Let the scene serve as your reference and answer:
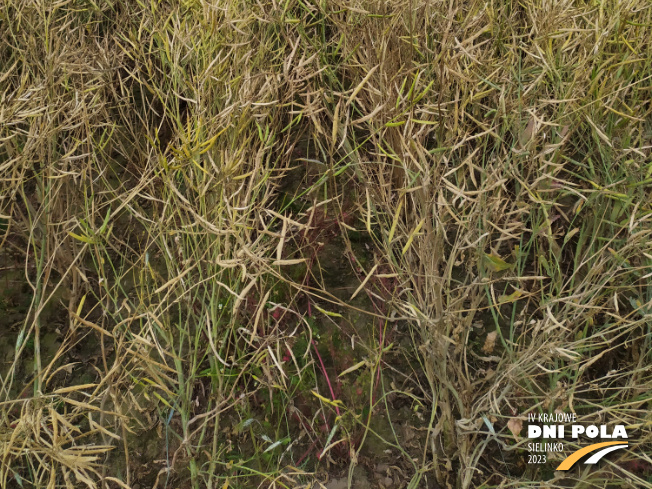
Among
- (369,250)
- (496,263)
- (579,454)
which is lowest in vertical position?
(579,454)

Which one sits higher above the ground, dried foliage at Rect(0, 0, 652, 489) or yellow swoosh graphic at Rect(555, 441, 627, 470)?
dried foliage at Rect(0, 0, 652, 489)

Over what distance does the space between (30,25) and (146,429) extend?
1.09 metres

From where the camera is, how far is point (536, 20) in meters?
1.23

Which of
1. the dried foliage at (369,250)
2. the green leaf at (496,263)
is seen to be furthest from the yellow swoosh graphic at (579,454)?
the green leaf at (496,263)

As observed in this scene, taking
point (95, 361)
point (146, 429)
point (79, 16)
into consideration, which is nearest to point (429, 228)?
point (146, 429)

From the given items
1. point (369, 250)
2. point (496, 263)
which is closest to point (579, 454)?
point (496, 263)

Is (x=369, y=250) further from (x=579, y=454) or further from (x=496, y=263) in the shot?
(x=579, y=454)

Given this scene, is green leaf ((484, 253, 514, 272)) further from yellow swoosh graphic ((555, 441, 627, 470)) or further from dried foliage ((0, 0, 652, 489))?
yellow swoosh graphic ((555, 441, 627, 470))

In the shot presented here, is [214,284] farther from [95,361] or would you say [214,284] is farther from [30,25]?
[30,25]

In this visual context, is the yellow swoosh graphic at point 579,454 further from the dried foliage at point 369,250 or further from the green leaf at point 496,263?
the green leaf at point 496,263

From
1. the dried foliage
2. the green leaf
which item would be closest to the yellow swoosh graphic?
the dried foliage

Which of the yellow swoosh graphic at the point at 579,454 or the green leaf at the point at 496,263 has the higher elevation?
the green leaf at the point at 496,263

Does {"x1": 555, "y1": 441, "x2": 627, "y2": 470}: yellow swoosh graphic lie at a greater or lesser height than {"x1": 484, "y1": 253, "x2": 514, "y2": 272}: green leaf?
lesser

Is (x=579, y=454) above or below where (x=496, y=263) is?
below
